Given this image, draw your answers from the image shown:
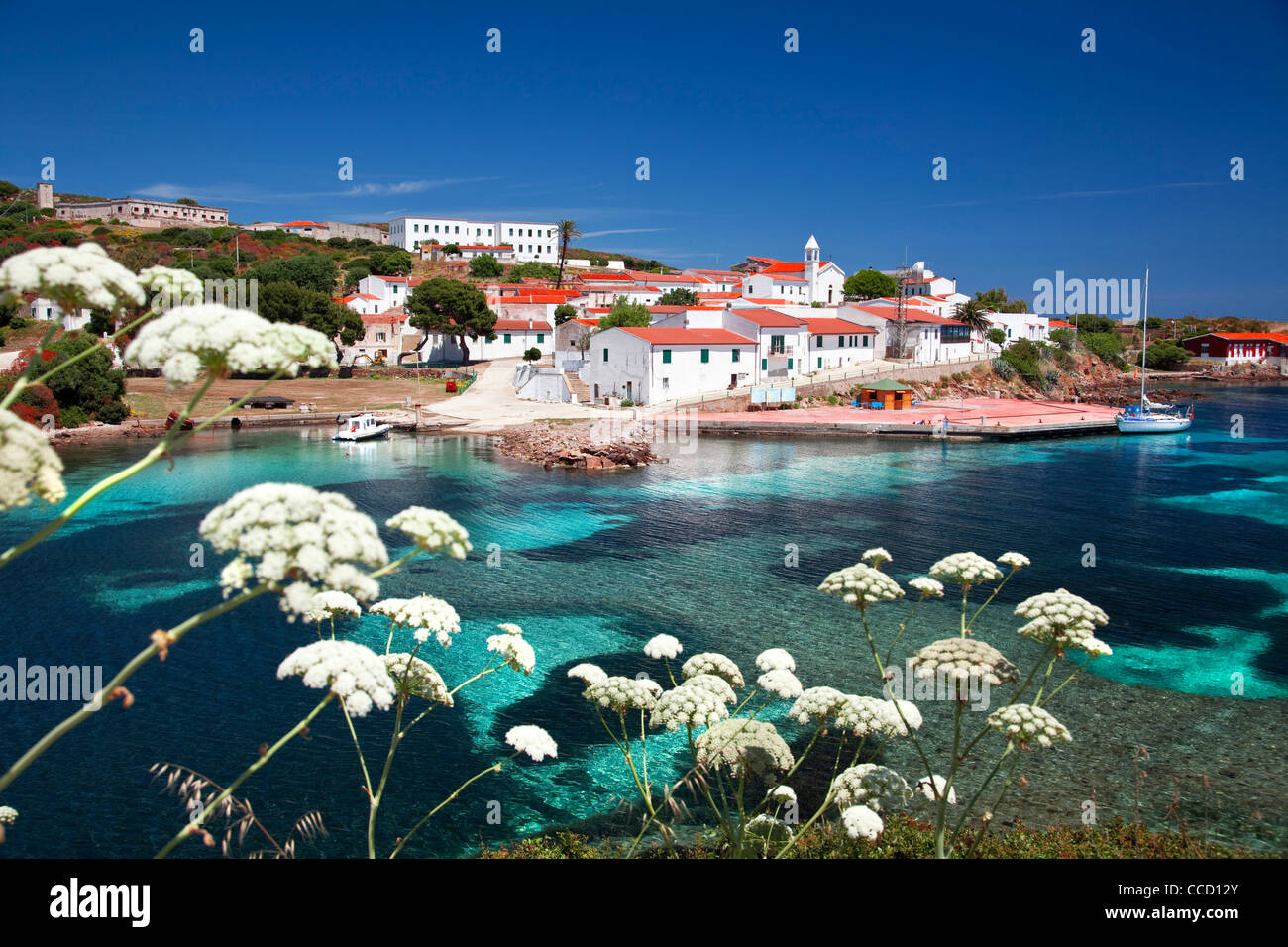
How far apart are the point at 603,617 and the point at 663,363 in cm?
4193

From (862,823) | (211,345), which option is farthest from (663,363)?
(211,345)

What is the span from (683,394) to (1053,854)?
178ft

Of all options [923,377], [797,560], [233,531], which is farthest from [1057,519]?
[923,377]

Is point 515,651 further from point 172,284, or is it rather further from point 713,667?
point 172,284

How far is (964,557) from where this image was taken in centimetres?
770

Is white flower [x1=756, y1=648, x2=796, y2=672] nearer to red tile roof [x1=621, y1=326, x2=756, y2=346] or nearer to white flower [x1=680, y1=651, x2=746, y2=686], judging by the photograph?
white flower [x1=680, y1=651, x2=746, y2=686]

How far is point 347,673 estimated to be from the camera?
17.2ft

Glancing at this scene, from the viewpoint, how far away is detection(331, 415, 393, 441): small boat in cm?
4878

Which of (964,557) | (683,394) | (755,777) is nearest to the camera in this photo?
(964,557)

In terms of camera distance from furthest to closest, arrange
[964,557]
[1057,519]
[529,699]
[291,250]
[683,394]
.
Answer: [291,250] → [683,394] → [1057,519] → [529,699] → [964,557]

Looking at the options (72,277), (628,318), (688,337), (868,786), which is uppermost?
(628,318)

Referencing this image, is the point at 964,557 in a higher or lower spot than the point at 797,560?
higher
